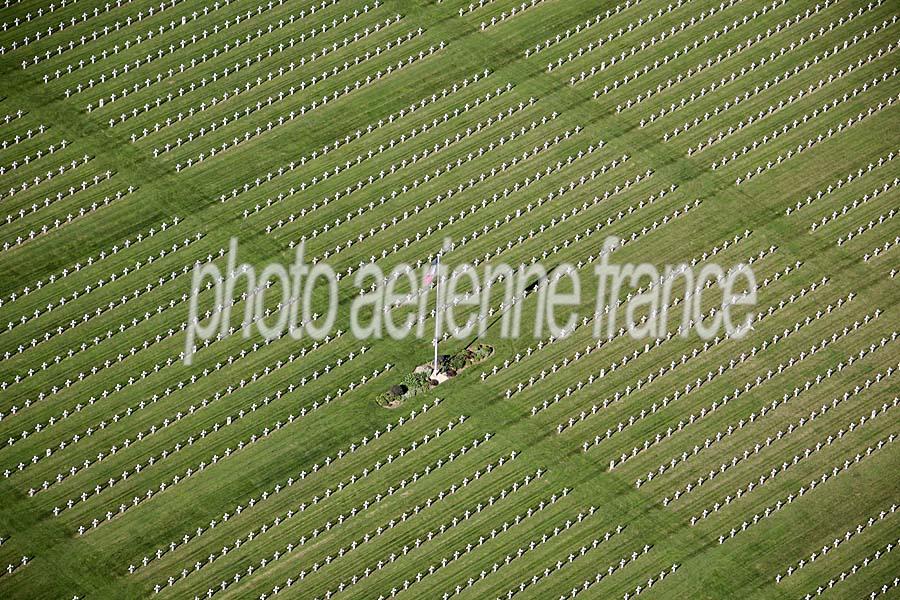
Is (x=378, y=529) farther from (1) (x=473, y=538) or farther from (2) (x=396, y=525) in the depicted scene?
(1) (x=473, y=538)

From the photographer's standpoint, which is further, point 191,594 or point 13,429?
point 13,429

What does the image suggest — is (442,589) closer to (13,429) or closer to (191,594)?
(191,594)

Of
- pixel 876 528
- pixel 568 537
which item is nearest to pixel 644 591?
pixel 568 537

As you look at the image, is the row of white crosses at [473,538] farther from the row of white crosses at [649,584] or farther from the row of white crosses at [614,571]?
the row of white crosses at [649,584]

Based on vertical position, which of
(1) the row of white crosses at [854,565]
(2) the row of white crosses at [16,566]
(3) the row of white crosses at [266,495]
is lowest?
(2) the row of white crosses at [16,566]

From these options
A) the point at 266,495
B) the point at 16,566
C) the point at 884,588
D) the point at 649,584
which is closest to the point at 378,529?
the point at 266,495

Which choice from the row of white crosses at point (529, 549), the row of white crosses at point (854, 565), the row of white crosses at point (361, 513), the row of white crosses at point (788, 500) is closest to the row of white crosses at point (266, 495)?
the row of white crosses at point (361, 513)

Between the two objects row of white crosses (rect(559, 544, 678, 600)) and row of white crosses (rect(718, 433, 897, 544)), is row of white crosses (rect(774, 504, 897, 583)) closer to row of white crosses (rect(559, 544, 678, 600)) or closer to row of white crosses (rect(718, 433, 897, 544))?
row of white crosses (rect(718, 433, 897, 544))
